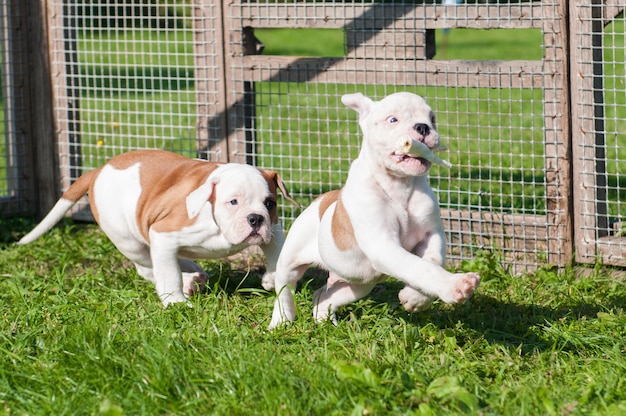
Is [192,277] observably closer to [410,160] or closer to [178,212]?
[178,212]

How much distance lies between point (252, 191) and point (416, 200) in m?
1.05

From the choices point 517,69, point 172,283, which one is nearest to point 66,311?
point 172,283

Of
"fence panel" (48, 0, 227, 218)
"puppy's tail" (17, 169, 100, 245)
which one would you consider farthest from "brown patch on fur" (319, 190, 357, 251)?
"fence panel" (48, 0, 227, 218)

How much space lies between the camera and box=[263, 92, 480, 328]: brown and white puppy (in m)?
4.07

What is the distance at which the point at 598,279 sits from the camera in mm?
5531

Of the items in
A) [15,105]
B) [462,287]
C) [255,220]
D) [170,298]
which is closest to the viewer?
[462,287]

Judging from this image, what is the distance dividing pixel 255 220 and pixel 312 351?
2.93 feet

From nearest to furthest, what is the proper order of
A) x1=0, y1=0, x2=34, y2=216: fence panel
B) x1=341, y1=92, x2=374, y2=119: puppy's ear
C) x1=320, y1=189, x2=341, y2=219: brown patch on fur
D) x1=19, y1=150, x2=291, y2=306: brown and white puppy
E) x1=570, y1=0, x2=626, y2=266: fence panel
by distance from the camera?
x1=341, y1=92, x2=374, y2=119: puppy's ear < x1=320, y1=189, x2=341, y2=219: brown patch on fur < x1=19, y1=150, x2=291, y2=306: brown and white puppy < x1=570, y1=0, x2=626, y2=266: fence panel < x1=0, y1=0, x2=34, y2=216: fence panel

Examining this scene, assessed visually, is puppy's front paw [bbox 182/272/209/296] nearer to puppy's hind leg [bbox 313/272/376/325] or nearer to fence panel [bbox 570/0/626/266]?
puppy's hind leg [bbox 313/272/376/325]

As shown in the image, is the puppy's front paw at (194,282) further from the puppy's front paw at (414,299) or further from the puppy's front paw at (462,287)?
the puppy's front paw at (462,287)

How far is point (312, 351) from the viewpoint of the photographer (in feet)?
A: 14.1

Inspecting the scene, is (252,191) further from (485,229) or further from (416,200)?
(485,229)

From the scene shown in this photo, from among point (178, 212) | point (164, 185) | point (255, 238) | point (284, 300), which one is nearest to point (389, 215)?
point (284, 300)

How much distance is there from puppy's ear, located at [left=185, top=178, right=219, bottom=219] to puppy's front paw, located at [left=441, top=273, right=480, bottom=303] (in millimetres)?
1723
